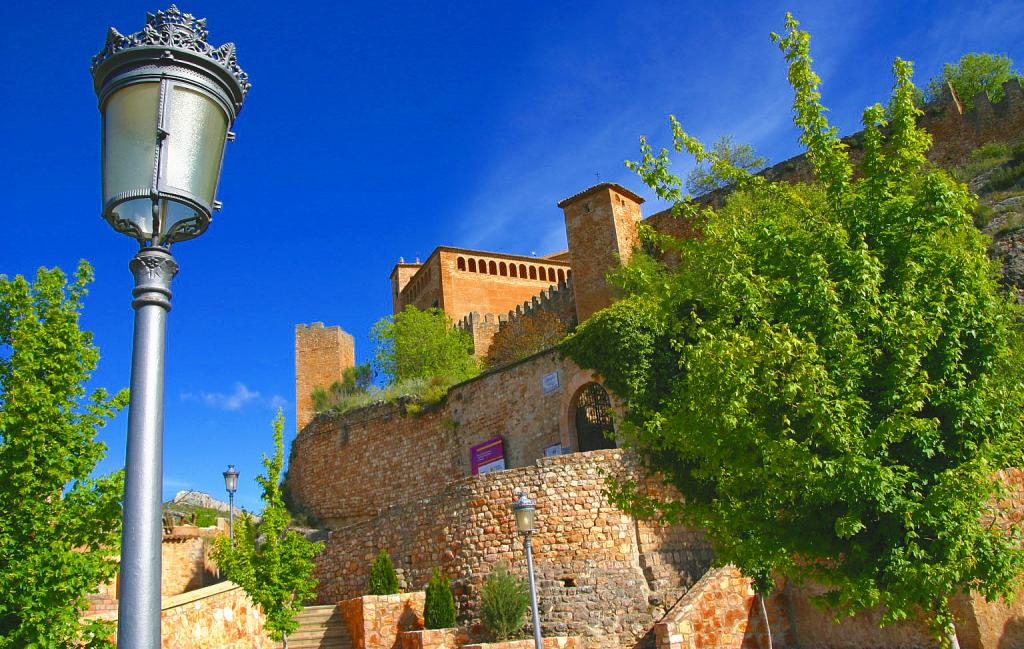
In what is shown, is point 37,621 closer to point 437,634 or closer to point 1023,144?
point 437,634

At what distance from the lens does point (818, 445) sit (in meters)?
7.77

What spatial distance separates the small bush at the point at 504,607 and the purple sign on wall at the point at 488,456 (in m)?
7.88

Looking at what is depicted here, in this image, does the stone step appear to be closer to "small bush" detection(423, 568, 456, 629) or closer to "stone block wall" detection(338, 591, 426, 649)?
"stone block wall" detection(338, 591, 426, 649)

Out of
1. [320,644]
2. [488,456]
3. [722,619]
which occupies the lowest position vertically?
[722,619]

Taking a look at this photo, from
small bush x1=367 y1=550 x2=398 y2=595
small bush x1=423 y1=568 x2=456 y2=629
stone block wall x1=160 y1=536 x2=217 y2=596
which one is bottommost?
small bush x1=423 y1=568 x2=456 y2=629

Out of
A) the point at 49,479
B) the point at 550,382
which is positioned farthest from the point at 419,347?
the point at 49,479

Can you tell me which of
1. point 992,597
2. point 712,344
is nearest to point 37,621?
point 712,344

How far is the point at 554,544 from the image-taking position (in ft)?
56.7

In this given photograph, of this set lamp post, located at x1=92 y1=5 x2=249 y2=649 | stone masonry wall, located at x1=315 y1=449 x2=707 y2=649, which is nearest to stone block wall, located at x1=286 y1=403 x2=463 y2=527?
stone masonry wall, located at x1=315 y1=449 x2=707 y2=649

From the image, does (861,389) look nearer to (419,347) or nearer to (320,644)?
(320,644)

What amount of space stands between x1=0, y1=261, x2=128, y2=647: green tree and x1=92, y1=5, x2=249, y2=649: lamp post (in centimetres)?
629

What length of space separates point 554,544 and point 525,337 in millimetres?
18210

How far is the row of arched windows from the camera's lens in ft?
155

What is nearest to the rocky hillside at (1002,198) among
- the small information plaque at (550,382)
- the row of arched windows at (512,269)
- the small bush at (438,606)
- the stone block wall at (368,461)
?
the small information plaque at (550,382)
